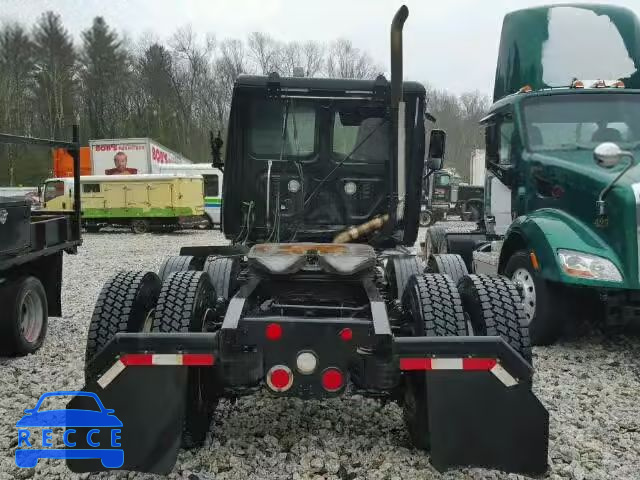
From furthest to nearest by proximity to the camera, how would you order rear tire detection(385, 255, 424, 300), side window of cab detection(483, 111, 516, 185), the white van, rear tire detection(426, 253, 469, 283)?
the white van → side window of cab detection(483, 111, 516, 185) → rear tire detection(426, 253, 469, 283) → rear tire detection(385, 255, 424, 300)

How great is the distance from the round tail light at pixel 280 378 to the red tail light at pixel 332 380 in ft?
0.53

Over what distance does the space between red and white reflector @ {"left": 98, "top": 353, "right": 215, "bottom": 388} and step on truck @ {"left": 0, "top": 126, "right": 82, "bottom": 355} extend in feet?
8.31

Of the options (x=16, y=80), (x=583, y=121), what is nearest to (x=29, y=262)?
(x=583, y=121)

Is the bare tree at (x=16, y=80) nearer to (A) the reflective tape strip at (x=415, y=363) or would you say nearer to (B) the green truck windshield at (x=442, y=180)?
(B) the green truck windshield at (x=442, y=180)

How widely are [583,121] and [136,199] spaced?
17.9 meters

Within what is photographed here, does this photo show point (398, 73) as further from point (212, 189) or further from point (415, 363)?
point (212, 189)

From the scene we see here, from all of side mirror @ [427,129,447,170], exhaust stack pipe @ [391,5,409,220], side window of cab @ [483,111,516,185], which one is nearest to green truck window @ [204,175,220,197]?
side window of cab @ [483,111,516,185]

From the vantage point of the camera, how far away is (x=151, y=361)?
2.78m

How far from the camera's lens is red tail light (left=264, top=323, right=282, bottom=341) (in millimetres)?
2795

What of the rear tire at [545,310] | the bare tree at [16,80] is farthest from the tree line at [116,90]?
the rear tire at [545,310]

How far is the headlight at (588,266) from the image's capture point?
16.6 ft

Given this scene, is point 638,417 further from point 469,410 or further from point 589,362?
point 469,410

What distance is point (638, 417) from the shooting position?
4031 mm

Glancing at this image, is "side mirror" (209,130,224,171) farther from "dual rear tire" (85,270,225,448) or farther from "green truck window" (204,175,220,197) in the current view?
"green truck window" (204,175,220,197)
